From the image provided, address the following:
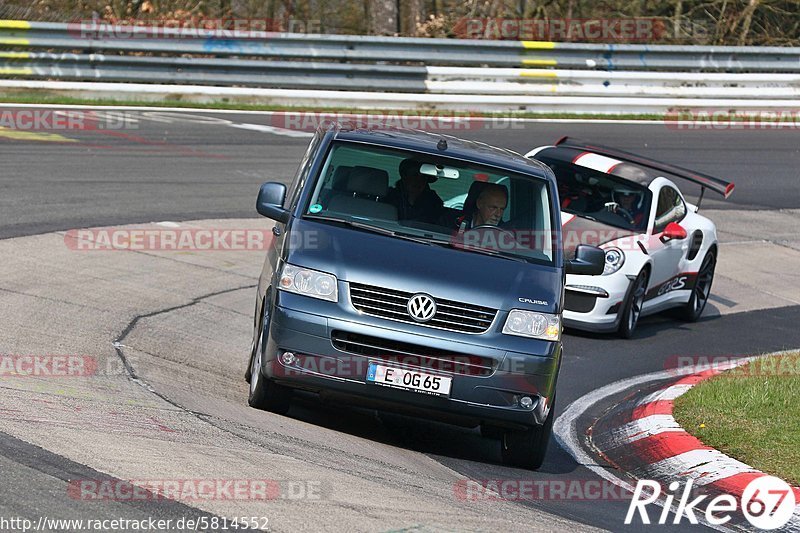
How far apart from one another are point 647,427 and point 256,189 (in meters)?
8.55

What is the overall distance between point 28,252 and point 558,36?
1807cm

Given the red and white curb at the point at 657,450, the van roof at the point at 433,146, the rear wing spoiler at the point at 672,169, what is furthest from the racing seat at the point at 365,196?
the rear wing spoiler at the point at 672,169

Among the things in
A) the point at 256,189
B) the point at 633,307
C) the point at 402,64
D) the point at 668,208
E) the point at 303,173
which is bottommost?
the point at 633,307

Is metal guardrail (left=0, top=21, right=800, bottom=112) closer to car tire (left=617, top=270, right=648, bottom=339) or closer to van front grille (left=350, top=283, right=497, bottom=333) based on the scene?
car tire (left=617, top=270, right=648, bottom=339)

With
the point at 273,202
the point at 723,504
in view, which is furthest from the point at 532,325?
the point at 273,202

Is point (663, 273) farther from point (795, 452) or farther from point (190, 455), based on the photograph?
point (190, 455)

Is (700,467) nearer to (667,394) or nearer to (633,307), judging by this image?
(667,394)

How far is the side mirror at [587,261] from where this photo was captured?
27.1 ft

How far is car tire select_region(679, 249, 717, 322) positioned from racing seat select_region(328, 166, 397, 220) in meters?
6.36

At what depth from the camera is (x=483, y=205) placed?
8.16 m

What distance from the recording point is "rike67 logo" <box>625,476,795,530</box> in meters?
6.56

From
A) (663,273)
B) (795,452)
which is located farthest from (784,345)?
(795,452)

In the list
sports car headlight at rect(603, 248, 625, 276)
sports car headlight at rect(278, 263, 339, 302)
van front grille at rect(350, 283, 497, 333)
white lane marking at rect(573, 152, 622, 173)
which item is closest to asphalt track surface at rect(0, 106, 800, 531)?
sports car headlight at rect(603, 248, 625, 276)

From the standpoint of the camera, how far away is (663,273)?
12.9m
